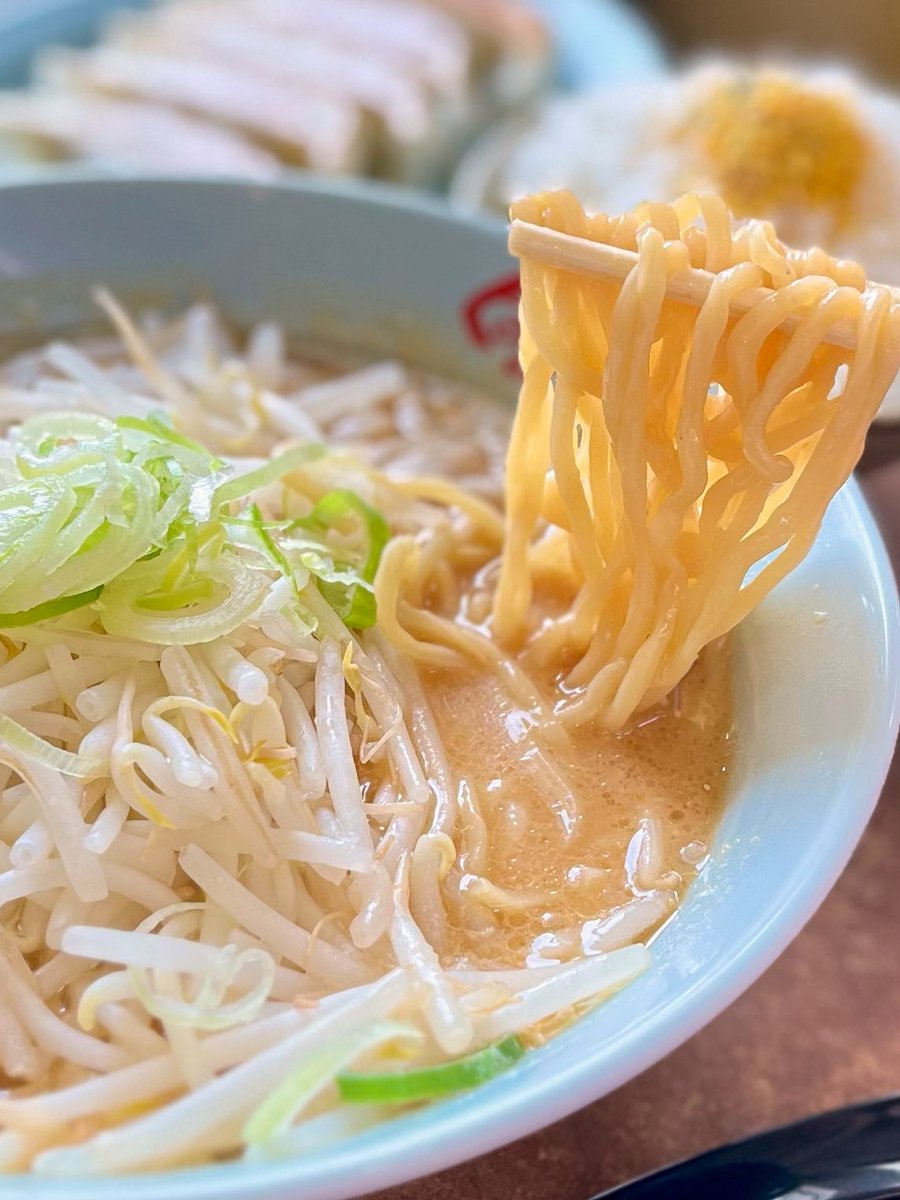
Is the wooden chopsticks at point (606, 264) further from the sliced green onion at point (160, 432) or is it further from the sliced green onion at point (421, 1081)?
the sliced green onion at point (421, 1081)

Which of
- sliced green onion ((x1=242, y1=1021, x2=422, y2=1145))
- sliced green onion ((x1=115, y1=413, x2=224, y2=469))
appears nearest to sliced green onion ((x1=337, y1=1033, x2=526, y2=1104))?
sliced green onion ((x1=242, y1=1021, x2=422, y2=1145))

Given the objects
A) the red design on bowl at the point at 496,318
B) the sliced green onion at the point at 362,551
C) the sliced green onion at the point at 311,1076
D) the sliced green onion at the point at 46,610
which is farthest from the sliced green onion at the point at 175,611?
the red design on bowl at the point at 496,318

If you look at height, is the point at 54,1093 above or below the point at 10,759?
below

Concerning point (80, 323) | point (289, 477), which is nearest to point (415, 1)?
point (80, 323)

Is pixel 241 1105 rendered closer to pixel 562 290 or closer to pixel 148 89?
pixel 562 290

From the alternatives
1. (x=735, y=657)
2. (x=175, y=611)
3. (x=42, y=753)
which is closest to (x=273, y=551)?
(x=175, y=611)
